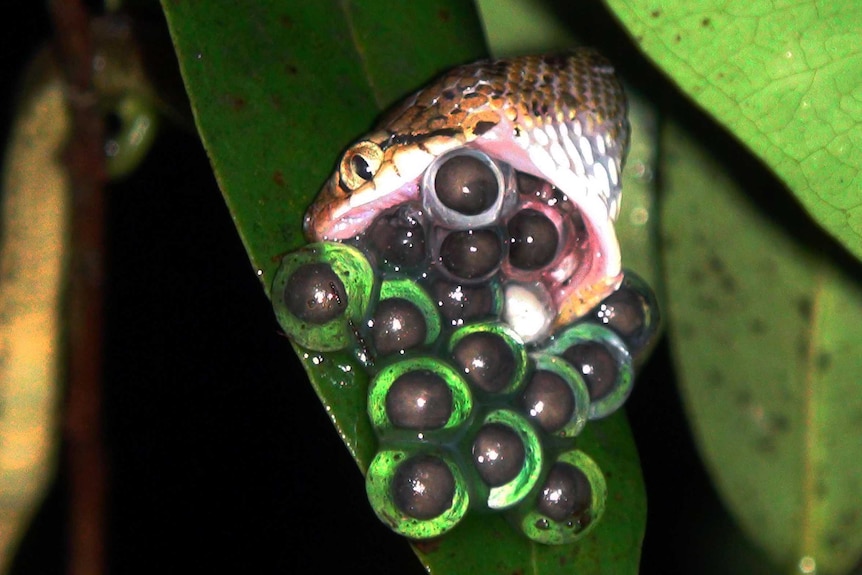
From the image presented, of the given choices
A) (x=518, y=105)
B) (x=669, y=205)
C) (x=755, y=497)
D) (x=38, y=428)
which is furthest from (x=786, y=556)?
(x=38, y=428)

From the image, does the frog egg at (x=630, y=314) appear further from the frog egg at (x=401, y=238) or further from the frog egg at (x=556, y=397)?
the frog egg at (x=401, y=238)

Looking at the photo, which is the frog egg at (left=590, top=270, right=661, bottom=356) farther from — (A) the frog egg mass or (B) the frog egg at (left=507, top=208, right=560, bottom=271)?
(B) the frog egg at (left=507, top=208, right=560, bottom=271)

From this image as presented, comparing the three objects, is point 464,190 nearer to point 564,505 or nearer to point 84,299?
point 564,505

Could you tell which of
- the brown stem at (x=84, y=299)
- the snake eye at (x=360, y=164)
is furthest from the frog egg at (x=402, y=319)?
the brown stem at (x=84, y=299)

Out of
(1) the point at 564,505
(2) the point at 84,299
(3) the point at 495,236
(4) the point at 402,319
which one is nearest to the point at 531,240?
(3) the point at 495,236

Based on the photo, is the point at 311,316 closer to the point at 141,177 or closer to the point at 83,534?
the point at 83,534

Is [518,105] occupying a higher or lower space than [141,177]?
higher
